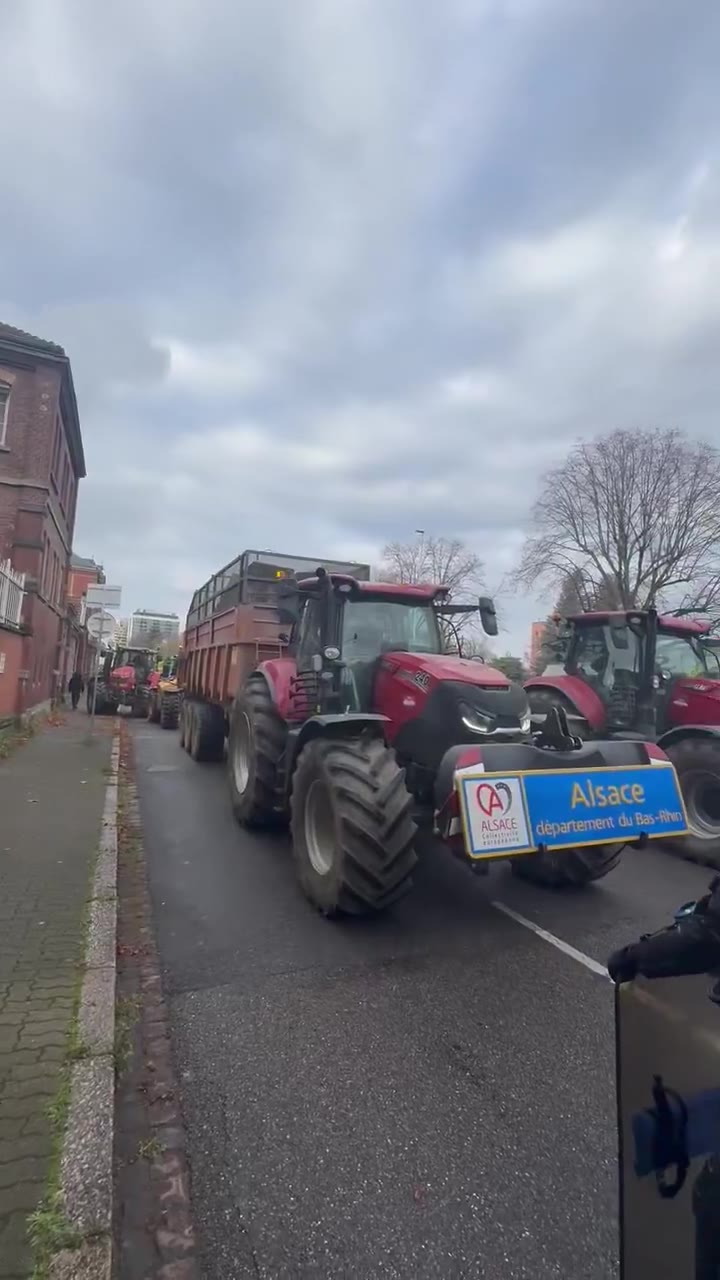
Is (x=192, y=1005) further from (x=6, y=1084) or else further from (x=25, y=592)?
(x=25, y=592)

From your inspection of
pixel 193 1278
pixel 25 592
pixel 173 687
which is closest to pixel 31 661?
pixel 25 592

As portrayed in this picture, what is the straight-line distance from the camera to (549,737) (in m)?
4.97

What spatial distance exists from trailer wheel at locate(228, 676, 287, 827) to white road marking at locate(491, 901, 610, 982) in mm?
2439

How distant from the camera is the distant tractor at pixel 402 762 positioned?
4336mm

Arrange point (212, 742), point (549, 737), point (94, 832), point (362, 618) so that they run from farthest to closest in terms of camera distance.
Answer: point (212, 742) → point (94, 832) → point (362, 618) → point (549, 737)

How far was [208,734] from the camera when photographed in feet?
40.0

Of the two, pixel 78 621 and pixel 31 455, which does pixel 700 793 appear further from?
pixel 78 621

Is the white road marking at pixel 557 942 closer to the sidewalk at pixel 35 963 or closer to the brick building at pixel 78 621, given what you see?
the sidewalk at pixel 35 963

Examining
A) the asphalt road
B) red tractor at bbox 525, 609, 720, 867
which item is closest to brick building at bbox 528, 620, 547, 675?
red tractor at bbox 525, 609, 720, 867

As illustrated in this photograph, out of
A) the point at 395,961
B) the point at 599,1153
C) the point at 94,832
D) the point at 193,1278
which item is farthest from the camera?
the point at 94,832

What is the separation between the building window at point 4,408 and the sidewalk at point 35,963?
41.8 feet

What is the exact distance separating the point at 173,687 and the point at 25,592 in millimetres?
5065

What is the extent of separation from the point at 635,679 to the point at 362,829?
207 inches

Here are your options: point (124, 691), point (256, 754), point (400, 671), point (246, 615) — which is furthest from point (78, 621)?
point (400, 671)
